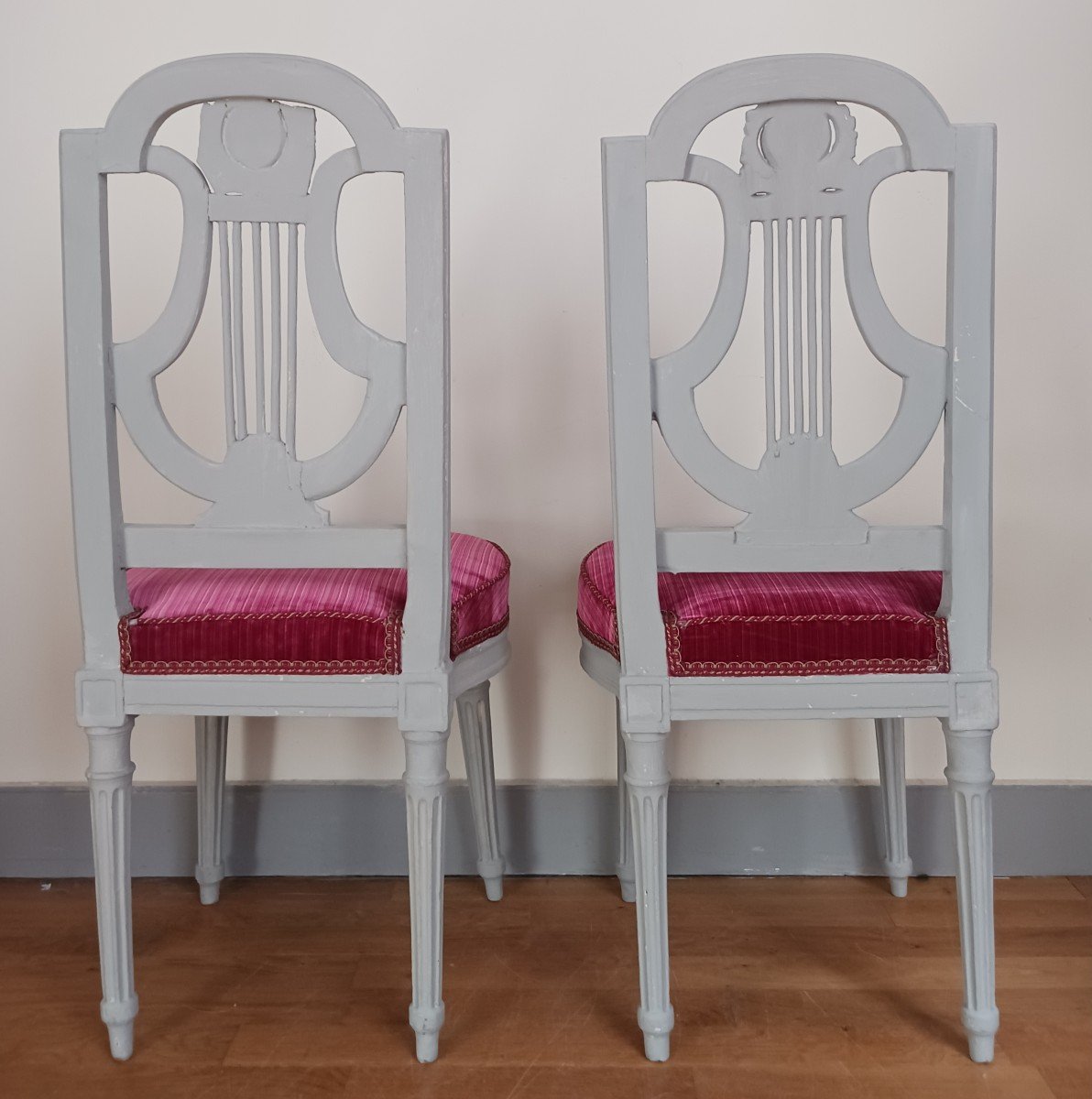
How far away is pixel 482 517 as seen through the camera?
1.91 m

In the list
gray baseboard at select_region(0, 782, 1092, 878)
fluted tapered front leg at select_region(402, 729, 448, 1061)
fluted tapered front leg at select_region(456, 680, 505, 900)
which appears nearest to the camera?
fluted tapered front leg at select_region(402, 729, 448, 1061)

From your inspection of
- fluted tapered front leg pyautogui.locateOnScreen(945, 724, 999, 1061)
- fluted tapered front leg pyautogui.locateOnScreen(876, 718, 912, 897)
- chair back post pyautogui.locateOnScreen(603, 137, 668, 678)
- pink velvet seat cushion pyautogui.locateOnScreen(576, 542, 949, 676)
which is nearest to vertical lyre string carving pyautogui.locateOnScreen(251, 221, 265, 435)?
chair back post pyautogui.locateOnScreen(603, 137, 668, 678)

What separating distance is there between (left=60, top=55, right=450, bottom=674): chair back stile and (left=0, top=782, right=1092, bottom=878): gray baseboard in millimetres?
679

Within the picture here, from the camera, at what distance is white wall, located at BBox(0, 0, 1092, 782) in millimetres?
1805

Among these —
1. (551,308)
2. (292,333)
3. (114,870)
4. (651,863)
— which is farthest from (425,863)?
(551,308)

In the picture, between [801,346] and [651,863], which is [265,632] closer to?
[651,863]

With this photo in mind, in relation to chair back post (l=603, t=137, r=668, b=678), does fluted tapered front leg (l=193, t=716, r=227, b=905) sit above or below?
below

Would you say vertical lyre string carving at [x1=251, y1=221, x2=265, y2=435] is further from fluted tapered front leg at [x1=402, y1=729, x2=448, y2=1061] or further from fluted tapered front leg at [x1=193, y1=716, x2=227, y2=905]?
fluted tapered front leg at [x1=193, y1=716, x2=227, y2=905]

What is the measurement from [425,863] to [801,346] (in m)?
0.70

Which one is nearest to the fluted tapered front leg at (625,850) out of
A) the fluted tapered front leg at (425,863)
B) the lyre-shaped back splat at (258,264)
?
the fluted tapered front leg at (425,863)

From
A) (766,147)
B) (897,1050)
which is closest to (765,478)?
(766,147)

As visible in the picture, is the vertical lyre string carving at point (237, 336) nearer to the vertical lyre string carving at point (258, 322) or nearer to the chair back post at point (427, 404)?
the vertical lyre string carving at point (258, 322)

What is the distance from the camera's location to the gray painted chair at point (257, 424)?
1.22m

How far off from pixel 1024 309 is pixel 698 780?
36.0 inches
